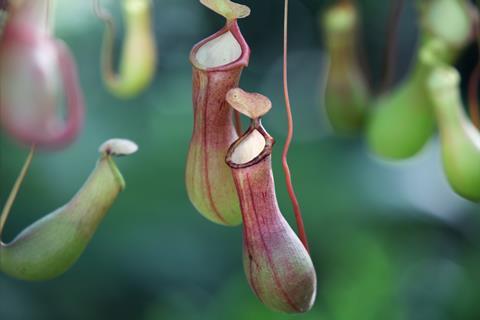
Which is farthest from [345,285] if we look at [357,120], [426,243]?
[357,120]

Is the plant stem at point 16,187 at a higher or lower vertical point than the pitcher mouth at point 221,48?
lower

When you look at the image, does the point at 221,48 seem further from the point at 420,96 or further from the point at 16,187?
the point at 420,96

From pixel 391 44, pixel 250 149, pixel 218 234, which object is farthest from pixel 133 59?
pixel 218 234

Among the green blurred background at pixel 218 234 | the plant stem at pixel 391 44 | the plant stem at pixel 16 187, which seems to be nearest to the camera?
the plant stem at pixel 16 187

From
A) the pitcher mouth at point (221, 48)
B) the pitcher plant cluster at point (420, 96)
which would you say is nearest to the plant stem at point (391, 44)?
the pitcher plant cluster at point (420, 96)

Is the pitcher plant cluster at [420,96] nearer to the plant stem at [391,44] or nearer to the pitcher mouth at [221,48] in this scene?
the plant stem at [391,44]

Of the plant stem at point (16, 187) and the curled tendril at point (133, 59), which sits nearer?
the plant stem at point (16, 187)
